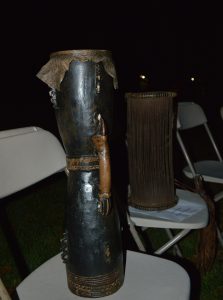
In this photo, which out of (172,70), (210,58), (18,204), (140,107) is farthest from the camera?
(172,70)

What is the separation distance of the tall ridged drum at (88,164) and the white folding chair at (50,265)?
6cm

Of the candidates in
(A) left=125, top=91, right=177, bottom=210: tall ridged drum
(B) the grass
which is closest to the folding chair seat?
(A) left=125, top=91, right=177, bottom=210: tall ridged drum

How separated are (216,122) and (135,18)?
16.7 feet

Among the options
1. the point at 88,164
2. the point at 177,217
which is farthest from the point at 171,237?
the point at 88,164

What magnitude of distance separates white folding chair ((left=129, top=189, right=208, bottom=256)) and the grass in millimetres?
578

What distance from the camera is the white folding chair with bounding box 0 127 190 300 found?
104 centimetres

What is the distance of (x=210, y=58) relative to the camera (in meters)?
11.5

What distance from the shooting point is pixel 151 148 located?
1.61m

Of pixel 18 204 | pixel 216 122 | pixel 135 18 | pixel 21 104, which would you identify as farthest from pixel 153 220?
pixel 135 18

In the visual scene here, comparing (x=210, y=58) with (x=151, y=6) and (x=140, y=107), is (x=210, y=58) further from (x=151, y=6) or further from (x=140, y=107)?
(x=140, y=107)

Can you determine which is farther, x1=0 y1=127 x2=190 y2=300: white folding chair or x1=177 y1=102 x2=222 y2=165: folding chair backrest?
x1=177 y1=102 x2=222 y2=165: folding chair backrest

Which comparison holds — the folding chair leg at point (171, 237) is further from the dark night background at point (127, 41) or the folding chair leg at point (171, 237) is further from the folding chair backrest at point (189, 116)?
the dark night background at point (127, 41)

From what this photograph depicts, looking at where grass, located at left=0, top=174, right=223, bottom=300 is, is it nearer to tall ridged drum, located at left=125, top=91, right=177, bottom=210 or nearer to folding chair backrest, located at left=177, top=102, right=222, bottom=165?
tall ridged drum, located at left=125, top=91, right=177, bottom=210

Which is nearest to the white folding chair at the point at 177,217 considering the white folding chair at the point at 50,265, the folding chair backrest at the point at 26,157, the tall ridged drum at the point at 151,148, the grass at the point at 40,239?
the tall ridged drum at the point at 151,148
